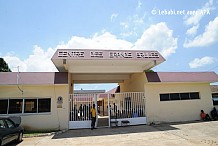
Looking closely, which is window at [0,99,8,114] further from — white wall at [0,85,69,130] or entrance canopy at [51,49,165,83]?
entrance canopy at [51,49,165,83]

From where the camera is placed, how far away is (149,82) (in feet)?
41.0

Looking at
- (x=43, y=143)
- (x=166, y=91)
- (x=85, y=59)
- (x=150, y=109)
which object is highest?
(x=85, y=59)

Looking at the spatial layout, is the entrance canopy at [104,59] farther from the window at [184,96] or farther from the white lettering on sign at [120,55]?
the window at [184,96]

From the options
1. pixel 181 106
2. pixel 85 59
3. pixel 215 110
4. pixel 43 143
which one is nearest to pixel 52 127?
pixel 43 143

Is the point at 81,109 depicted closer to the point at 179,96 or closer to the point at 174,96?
the point at 174,96

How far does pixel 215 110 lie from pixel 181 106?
2717 millimetres

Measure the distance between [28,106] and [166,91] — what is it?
9.58 m

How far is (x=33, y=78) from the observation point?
1159 cm

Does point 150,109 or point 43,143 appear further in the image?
point 150,109

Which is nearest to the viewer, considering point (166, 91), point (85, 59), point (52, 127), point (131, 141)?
point (131, 141)

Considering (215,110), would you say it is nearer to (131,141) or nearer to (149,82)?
(149,82)

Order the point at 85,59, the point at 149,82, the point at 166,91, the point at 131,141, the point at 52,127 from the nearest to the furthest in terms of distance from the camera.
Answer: the point at 131,141 < the point at 85,59 < the point at 52,127 < the point at 149,82 < the point at 166,91

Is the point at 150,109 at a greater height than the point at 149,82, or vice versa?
the point at 149,82

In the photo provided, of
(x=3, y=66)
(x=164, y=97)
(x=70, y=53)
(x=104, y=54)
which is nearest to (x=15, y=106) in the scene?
(x=70, y=53)
